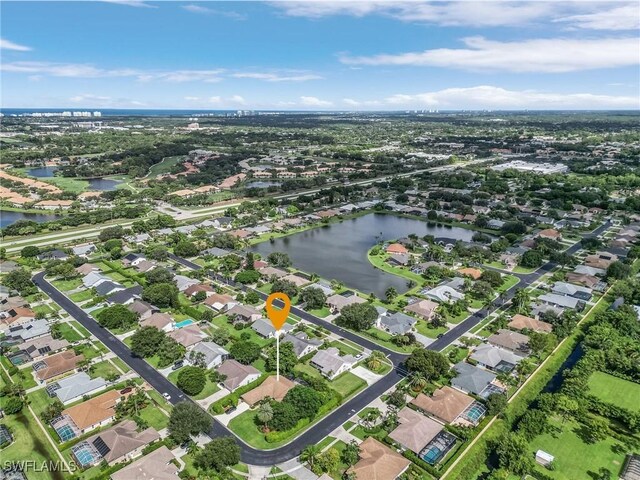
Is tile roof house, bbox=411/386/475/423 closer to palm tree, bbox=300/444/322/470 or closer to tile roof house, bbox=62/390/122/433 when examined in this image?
palm tree, bbox=300/444/322/470

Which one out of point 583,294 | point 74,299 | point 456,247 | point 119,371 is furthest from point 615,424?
point 74,299

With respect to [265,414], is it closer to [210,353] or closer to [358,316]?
[210,353]

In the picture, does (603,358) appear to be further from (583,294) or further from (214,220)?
(214,220)

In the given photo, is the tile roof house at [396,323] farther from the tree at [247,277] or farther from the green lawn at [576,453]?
the tree at [247,277]

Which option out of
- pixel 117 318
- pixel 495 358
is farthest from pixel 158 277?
pixel 495 358

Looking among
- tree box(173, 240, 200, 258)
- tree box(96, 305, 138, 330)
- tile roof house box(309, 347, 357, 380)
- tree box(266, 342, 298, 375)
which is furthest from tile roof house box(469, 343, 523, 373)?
tree box(173, 240, 200, 258)

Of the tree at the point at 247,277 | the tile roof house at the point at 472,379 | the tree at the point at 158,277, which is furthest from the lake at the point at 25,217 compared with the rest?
the tile roof house at the point at 472,379
